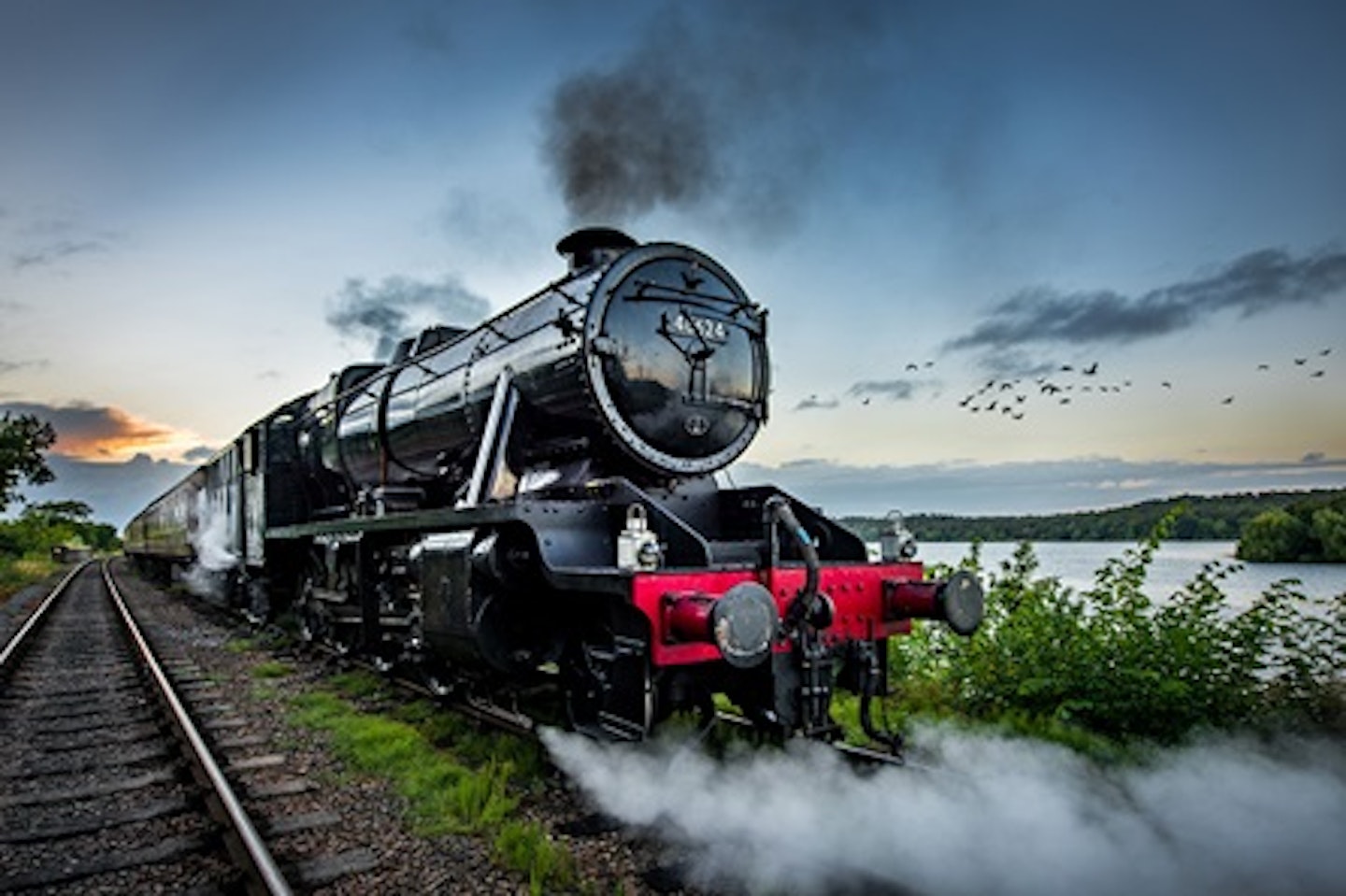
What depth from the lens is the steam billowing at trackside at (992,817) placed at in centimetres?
337

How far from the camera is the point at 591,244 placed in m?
5.87

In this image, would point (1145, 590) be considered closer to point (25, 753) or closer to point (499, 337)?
point (499, 337)

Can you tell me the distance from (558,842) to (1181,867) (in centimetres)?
252

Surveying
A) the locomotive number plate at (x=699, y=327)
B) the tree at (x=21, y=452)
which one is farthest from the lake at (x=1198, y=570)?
the tree at (x=21, y=452)

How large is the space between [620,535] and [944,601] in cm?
176

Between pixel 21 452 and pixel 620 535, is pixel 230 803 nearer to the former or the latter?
pixel 620 535

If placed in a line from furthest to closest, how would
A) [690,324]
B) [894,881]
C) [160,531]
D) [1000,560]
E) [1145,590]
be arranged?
[160,531] < [1000,560] < [1145,590] < [690,324] < [894,881]

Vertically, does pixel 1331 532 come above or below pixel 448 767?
above

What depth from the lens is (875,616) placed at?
4.92 m

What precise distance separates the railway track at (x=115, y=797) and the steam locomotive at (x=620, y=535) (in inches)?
58.1

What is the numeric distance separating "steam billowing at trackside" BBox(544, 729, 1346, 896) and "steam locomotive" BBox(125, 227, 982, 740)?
339 millimetres

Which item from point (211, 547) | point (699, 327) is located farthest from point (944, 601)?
point (211, 547)

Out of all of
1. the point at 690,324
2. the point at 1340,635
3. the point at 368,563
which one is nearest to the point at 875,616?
the point at 690,324

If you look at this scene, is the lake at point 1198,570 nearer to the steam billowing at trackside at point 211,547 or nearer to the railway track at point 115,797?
the railway track at point 115,797
